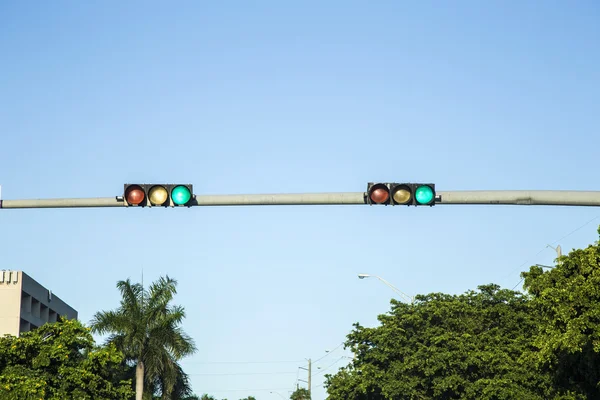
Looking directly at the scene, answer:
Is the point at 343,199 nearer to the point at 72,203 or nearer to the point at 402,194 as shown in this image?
the point at 402,194

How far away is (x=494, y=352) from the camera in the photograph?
5022cm

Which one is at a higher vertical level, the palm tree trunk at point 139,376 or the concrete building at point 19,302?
the concrete building at point 19,302

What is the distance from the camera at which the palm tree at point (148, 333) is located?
5772 cm

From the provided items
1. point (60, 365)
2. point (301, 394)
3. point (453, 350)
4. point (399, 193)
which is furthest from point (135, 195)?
point (301, 394)

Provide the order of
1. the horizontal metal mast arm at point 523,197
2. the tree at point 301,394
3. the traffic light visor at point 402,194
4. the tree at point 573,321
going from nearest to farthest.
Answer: the horizontal metal mast arm at point 523,197
the traffic light visor at point 402,194
the tree at point 573,321
the tree at point 301,394

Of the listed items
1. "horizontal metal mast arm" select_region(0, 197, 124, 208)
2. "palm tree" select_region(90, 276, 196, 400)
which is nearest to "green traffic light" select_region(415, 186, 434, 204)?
"horizontal metal mast arm" select_region(0, 197, 124, 208)

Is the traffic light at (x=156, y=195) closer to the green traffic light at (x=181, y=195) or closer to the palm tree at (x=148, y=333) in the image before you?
the green traffic light at (x=181, y=195)

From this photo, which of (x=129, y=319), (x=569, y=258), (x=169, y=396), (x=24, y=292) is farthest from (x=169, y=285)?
(x=569, y=258)

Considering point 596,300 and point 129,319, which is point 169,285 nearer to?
point 129,319

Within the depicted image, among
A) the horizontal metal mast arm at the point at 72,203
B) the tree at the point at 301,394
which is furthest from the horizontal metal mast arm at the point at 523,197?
the tree at the point at 301,394

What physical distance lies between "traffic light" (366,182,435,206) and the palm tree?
145ft

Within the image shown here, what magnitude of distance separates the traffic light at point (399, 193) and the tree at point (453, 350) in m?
33.3

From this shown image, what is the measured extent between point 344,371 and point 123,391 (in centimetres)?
2494

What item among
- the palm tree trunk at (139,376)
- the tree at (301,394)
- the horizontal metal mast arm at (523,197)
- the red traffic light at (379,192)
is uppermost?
the tree at (301,394)
